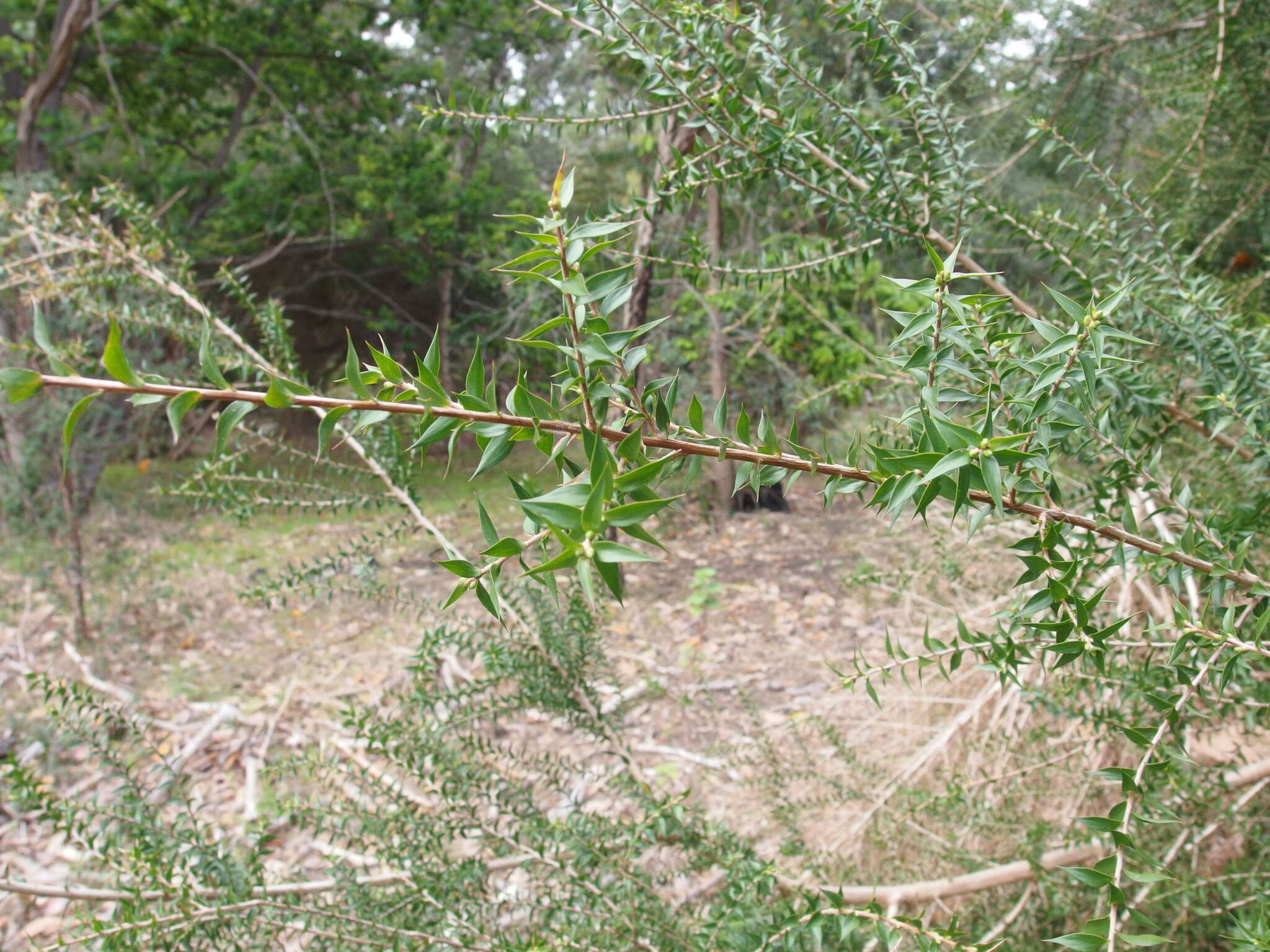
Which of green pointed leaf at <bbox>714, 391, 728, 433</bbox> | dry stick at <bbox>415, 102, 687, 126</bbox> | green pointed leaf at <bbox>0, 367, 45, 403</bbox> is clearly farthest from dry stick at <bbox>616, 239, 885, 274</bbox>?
green pointed leaf at <bbox>0, 367, 45, 403</bbox>

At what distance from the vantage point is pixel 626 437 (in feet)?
1.47

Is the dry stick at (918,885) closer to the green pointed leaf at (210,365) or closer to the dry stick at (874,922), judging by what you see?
the dry stick at (874,922)

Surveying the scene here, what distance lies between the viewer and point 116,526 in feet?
14.9

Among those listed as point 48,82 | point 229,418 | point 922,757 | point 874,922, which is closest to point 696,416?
point 229,418

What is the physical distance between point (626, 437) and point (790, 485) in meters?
0.11

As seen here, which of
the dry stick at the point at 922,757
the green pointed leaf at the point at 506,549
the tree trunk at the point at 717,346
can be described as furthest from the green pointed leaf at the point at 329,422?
the tree trunk at the point at 717,346

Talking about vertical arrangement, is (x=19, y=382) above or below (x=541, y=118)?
below

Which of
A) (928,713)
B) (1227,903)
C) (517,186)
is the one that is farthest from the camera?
(517,186)

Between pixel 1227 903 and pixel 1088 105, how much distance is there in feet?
8.18

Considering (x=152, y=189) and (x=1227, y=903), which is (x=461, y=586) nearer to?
(x=1227, y=903)

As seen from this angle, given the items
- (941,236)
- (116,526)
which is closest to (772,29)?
(941,236)

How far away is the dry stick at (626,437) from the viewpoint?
1.33 ft

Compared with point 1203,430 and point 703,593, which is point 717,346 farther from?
point 1203,430

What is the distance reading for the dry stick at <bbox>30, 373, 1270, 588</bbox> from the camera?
1.33 feet
